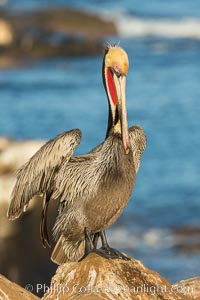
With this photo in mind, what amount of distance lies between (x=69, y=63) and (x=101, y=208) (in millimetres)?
24605

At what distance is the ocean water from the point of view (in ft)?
59.9

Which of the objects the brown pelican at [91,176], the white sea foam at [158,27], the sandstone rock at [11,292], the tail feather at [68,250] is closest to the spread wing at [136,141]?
the brown pelican at [91,176]

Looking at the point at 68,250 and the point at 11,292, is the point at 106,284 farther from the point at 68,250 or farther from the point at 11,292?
the point at 68,250

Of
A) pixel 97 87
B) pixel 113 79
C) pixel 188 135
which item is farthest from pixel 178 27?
pixel 113 79

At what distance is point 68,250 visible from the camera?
29.3 ft

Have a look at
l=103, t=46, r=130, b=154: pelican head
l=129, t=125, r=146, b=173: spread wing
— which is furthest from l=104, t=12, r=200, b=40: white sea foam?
l=103, t=46, r=130, b=154: pelican head

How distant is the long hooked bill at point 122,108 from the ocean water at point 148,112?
7.83 m

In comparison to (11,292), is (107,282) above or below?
above

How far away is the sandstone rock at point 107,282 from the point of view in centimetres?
779

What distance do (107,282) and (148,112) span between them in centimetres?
1873

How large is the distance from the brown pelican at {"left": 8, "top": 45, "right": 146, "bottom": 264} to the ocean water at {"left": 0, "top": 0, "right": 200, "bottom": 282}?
24.6 feet

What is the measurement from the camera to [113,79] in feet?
28.1

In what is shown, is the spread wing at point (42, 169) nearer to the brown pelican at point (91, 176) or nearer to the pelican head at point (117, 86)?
the brown pelican at point (91, 176)

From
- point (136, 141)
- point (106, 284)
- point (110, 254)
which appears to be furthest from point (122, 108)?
point (106, 284)
